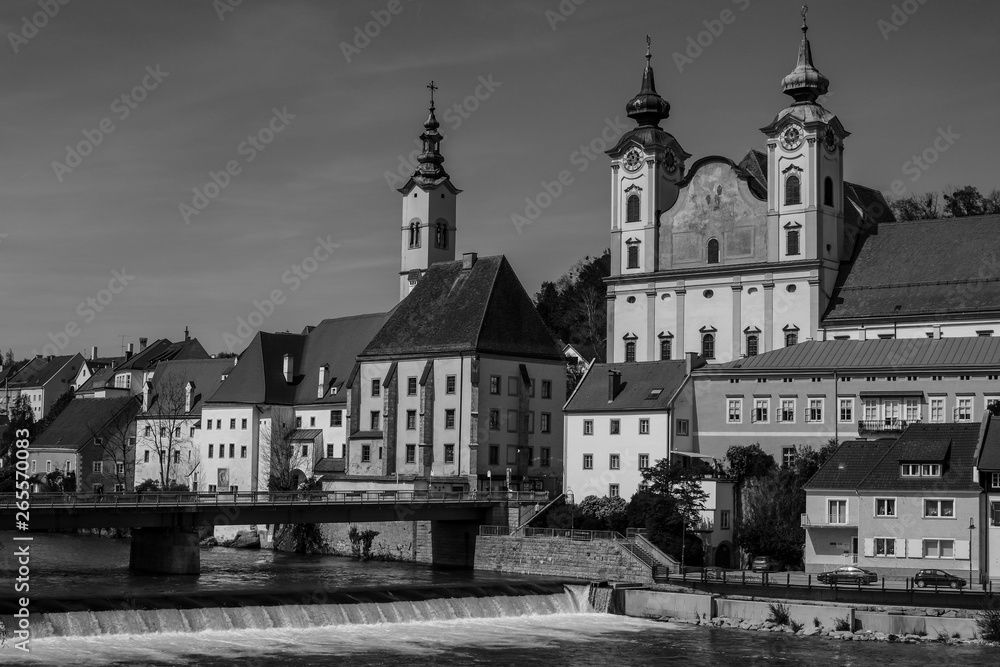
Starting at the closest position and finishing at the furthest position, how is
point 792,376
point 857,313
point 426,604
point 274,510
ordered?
point 426,604 < point 274,510 < point 792,376 < point 857,313

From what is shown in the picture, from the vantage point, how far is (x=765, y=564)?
61.7 metres

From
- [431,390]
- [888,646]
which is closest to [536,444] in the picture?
[431,390]

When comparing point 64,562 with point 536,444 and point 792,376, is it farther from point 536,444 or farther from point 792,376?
point 792,376

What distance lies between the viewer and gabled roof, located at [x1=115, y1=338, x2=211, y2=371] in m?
135

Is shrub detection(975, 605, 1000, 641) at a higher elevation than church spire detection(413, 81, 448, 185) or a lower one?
lower

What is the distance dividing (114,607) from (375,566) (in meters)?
26.5

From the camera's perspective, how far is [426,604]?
52531mm

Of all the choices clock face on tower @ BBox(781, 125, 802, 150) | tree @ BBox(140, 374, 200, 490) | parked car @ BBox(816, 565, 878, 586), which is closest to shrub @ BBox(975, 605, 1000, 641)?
parked car @ BBox(816, 565, 878, 586)

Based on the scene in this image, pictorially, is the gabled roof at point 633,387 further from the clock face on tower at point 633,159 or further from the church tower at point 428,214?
the church tower at point 428,214

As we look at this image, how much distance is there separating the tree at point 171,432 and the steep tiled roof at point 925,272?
49703 millimetres

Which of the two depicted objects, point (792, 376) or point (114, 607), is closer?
point (114, 607)

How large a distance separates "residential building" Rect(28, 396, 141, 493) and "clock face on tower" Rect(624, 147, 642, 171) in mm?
46003

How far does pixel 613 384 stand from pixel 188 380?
49.7m

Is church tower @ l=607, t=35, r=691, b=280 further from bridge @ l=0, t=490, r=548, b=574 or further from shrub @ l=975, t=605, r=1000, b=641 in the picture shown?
shrub @ l=975, t=605, r=1000, b=641
